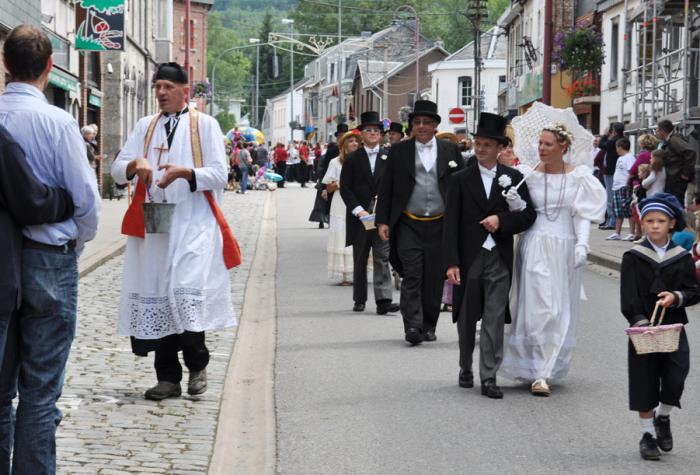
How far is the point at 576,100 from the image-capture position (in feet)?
131

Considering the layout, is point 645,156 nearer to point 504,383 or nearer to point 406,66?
point 504,383

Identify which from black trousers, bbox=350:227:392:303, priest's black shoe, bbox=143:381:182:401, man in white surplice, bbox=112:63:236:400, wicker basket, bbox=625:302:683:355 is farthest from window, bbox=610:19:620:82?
wicker basket, bbox=625:302:683:355

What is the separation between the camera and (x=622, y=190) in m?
22.7

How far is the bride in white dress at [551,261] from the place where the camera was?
344 inches

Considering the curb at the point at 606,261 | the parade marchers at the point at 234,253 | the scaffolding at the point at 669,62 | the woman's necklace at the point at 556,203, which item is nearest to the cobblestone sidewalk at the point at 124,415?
the parade marchers at the point at 234,253

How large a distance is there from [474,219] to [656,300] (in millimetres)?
2130

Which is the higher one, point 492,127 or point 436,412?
point 492,127

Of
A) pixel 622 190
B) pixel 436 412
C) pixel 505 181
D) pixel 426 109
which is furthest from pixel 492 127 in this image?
pixel 622 190

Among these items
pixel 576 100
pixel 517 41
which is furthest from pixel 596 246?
pixel 517 41

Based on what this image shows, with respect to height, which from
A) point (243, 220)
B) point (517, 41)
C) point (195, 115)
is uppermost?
point (517, 41)

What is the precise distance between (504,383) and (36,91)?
4830 millimetres

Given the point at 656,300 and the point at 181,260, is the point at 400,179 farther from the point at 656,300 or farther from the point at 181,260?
the point at 656,300

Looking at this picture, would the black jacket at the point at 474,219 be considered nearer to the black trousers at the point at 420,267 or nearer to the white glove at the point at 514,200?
the white glove at the point at 514,200

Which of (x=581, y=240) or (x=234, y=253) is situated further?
(x=581, y=240)
